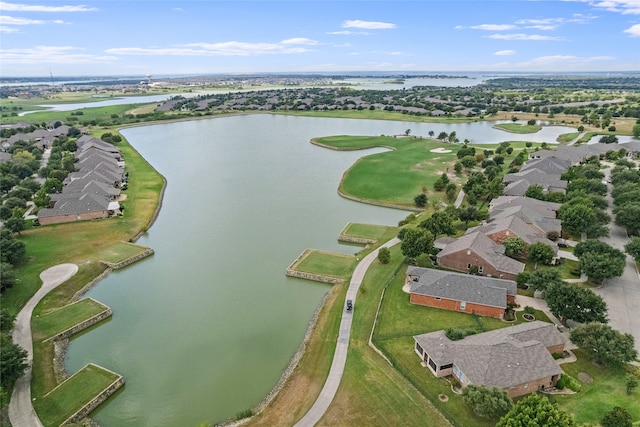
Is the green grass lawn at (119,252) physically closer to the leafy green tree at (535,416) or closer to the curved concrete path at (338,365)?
the curved concrete path at (338,365)

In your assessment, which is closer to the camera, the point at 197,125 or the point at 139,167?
the point at 139,167

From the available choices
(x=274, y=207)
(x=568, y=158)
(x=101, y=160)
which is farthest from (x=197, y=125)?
(x=568, y=158)

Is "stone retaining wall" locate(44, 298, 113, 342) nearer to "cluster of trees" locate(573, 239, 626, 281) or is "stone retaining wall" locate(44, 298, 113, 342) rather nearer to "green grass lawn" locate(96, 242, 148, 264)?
"green grass lawn" locate(96, 242, 148, 264)

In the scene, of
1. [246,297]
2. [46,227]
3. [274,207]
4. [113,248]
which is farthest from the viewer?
[274,207]

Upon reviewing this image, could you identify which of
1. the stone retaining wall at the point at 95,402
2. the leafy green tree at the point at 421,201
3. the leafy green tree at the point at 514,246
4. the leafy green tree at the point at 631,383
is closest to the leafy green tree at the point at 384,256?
the leafy green tree at the point at 514,246

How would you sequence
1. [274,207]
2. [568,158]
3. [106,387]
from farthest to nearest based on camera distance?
[568,158] < [274,207] < [106,387]

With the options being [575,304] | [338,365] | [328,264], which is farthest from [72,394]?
[575,304]

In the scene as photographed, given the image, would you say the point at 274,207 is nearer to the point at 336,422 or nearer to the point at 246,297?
the point at 246,297
